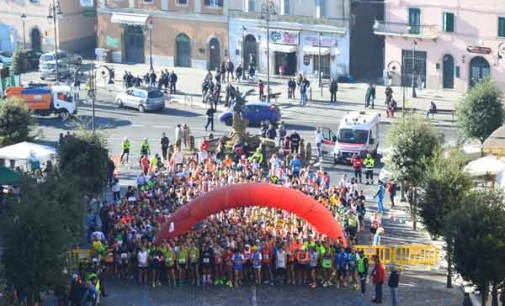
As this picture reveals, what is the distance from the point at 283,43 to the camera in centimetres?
8825

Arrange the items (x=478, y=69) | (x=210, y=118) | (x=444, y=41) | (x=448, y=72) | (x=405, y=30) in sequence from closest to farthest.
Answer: (x=210, y=118)
(x=478, y=69)
(x=444, y=41)
(x=448, y=72)
(x=405, y=30)

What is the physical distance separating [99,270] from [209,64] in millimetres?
42834

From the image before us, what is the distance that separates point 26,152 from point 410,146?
15760 mm

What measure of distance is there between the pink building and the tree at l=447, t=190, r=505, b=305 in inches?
1448

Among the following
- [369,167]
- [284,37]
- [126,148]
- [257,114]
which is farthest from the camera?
[284,37]

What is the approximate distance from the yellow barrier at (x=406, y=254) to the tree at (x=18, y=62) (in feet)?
125

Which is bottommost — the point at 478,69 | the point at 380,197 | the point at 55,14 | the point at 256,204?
the point at 380,197

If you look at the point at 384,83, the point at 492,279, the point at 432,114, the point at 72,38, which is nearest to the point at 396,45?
the point at 384,83

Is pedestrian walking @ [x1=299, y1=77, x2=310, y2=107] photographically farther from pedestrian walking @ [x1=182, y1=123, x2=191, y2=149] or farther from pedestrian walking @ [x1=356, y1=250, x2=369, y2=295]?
pedestrian walking @ [x1=356, y1=250, x2=369, y2=295]

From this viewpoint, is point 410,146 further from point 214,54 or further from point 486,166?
point 214,54

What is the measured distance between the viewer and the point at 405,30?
8462cm

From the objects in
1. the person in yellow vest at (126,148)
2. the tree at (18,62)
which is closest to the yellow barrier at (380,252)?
the person in yellow vest at (126,148)

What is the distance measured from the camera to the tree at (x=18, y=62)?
285 feet

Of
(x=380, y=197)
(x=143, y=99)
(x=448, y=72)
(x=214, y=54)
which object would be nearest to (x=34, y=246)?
(x=380, y=197)
